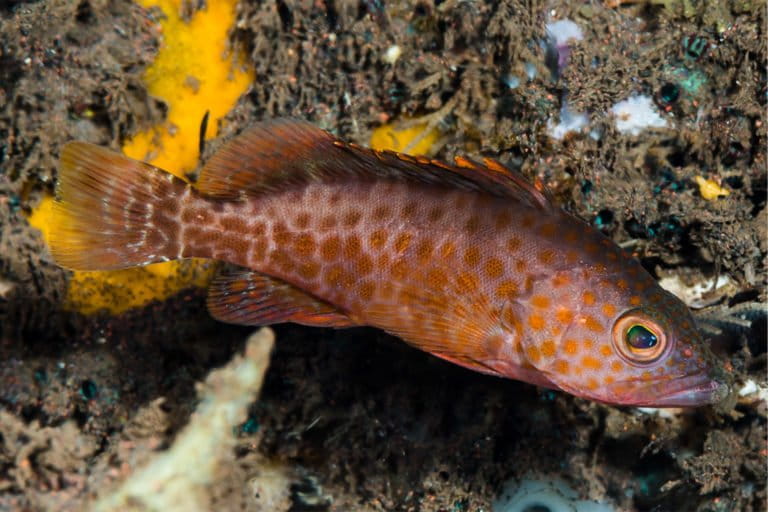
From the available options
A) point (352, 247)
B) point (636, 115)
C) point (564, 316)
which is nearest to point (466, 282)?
point (564, 316)

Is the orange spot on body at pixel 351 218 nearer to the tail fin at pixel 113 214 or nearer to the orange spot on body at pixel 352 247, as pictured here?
the orange spot on body at pixel 352 247

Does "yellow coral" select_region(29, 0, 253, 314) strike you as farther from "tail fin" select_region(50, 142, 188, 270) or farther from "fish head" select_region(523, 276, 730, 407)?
"fish head" select_region(523, 276, 730, 407)

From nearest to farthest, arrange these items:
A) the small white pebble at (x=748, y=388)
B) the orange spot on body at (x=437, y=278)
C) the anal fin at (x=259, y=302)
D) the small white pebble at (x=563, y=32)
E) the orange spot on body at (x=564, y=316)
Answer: the orange spot on body at (x=564, y=316) → the orange spot on body at (x=437, y=278) → the anal fin at (x=259, y=302) → the small white pebble at (x=563, y=32) → the small white pebble at (x=748, y=388)

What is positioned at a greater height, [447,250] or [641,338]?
[447,250]

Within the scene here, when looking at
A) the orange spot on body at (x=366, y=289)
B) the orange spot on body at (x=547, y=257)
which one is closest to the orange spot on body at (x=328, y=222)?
the orange spot on body at (x=366, y=289)

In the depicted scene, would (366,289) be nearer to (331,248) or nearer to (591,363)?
(331,248)

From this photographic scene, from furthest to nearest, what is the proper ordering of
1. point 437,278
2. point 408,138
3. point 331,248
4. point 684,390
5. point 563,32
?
1. point 408,138
2. point 563,32
3. point 331,248
4. point 437,278
5. point 684,390

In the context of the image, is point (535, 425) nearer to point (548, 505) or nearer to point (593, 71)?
point (548, 505)
